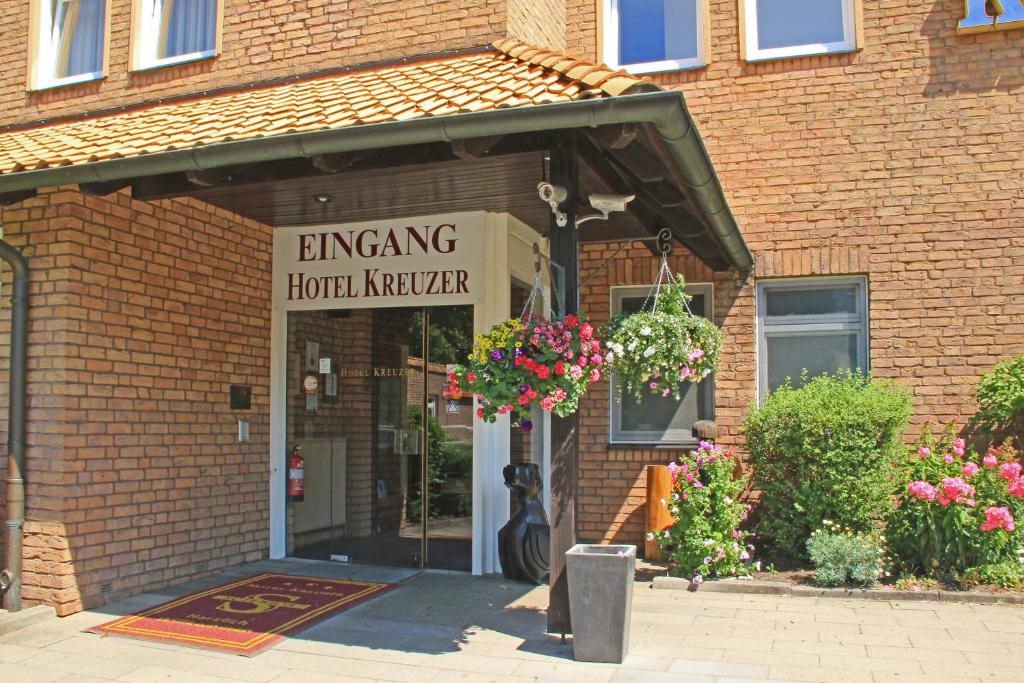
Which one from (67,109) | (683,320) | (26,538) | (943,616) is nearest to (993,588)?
(943,616)

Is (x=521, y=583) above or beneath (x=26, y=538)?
beneath

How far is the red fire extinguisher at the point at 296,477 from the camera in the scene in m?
8.45

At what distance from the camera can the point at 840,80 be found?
8.07 meters

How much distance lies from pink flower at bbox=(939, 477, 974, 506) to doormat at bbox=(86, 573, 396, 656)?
4376mm

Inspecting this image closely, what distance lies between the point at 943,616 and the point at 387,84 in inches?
214

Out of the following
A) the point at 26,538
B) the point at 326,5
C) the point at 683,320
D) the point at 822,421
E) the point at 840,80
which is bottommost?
the point at 26,538

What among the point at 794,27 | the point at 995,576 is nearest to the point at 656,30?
the point at 794,27

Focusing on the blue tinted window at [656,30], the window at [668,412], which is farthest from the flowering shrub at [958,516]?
the blue tinted window at [656,30]

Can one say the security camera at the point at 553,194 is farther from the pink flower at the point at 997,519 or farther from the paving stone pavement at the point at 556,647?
the pink flower at the point at 997,519

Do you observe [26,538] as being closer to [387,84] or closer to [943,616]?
[387,84]

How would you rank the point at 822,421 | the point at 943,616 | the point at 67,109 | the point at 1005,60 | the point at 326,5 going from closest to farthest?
the point at 943,616 < the point at 822,421 < the point at 1005,60 < the point at 326,5 < the point at 67,109

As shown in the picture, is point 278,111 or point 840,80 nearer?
point 278,111

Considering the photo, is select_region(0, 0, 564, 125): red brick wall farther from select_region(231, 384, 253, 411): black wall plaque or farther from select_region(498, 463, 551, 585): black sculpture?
select_region(498, 463, 551, 585): black sculpture

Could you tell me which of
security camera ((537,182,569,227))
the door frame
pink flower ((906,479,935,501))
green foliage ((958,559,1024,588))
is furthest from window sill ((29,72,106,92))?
green foliage ((958,559,1024,588))
